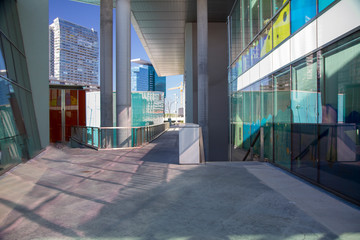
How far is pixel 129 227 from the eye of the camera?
347 centimetres

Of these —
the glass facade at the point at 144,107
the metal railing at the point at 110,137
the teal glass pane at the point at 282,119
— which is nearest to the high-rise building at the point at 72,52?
the glass facade at the point at 144,107

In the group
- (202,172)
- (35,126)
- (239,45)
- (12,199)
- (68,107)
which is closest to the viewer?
(12,199)

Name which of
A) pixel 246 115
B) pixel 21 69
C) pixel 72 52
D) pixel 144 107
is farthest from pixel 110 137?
pixel 72 52

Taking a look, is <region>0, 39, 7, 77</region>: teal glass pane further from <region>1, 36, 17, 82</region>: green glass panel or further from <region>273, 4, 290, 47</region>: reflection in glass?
<region>273, 4, 290, 47</region>: reflection in glass

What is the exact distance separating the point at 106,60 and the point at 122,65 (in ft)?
8.25

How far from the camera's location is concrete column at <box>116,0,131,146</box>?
14.5 meters

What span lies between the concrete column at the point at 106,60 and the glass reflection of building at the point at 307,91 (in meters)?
9.08

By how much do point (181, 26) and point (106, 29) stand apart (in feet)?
25.9

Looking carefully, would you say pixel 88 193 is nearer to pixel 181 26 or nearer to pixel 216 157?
pixel 216 157

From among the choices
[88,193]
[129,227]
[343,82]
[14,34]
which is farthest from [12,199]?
[14,34]

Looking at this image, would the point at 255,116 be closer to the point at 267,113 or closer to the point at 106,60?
the point at 267,113

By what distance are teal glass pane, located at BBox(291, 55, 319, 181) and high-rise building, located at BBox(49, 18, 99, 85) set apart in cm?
16913

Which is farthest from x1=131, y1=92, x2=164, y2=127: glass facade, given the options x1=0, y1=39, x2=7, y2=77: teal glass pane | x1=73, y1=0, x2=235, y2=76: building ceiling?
x1=0, y1=39, x2=7, y2=77: teal glass pane

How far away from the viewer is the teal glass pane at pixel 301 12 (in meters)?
6.11
